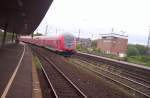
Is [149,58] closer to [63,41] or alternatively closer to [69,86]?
[63,41]

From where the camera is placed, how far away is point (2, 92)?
1109 centimetres

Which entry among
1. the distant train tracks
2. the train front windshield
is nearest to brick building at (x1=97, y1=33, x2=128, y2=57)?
the train front windshield

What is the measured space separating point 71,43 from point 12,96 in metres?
28.5

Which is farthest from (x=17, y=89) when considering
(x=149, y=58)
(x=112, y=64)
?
(x=149, y=58)

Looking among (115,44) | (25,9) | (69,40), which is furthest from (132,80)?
(115,44)

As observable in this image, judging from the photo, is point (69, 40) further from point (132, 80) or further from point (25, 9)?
point (132, 80)

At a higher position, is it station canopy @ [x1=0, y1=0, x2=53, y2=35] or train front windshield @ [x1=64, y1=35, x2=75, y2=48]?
station canopy @ [x1=0, y1=0, x2=53, y2=35]

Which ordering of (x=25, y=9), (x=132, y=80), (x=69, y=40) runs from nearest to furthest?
(x=132, y=80) → (x=25, y=9) → (x=69, y=40)

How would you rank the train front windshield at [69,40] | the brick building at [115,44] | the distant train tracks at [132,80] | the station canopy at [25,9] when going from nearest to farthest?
the distant train tracks at [132,80], the station canopy at [25,9], the train front windshield at [69,40], the brick building at [115,44]

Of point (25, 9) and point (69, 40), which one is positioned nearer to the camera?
point (25, 9)

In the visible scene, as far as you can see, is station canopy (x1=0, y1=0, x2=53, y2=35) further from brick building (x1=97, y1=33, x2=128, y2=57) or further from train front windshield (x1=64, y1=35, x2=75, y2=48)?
brick building (x1=97, y1=33, x2=128, y2=57)

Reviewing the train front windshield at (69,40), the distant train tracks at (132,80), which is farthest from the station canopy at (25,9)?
the distant train tracks at (132,80)

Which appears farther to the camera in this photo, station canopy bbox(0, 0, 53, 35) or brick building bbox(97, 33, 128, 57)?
brick building bbox(97, 33, 128, 57)

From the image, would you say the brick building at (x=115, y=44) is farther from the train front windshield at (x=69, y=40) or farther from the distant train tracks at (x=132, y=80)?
the distant train tracks at (x=132, y=80)
